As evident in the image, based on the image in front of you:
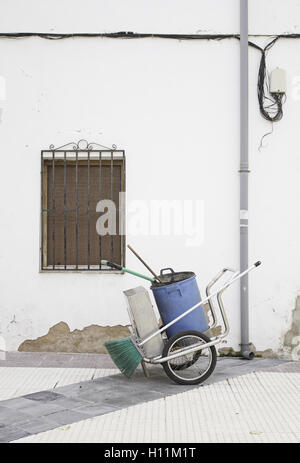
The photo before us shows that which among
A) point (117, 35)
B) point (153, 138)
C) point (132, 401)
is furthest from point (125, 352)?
point (117, 35)

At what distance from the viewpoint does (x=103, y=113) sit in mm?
7168

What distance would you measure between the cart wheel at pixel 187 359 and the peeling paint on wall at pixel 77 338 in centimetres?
127

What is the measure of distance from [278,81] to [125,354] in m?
3.81

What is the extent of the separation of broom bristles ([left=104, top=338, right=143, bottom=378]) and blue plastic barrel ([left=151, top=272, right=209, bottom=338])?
1.35 ft

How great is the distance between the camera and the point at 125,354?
5.75 meters

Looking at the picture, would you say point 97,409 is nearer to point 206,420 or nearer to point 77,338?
point 206,420

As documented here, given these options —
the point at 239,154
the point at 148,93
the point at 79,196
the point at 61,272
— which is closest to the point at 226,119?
the point at 239,154

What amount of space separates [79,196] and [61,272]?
1015mm

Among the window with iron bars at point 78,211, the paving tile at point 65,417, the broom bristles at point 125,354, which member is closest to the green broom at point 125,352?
the broom bristles at point 125,354

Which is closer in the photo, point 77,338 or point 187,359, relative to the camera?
point 187,359

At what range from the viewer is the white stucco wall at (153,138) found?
7102 mm

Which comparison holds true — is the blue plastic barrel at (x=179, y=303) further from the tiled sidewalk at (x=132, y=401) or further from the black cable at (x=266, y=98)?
the black cable at (x=266, y=98)

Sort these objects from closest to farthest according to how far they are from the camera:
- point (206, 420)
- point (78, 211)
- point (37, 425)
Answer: point (37, 425) < point (206, 420) < point (78, 211)

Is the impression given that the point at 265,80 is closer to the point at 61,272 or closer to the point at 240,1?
the point at 240,1
